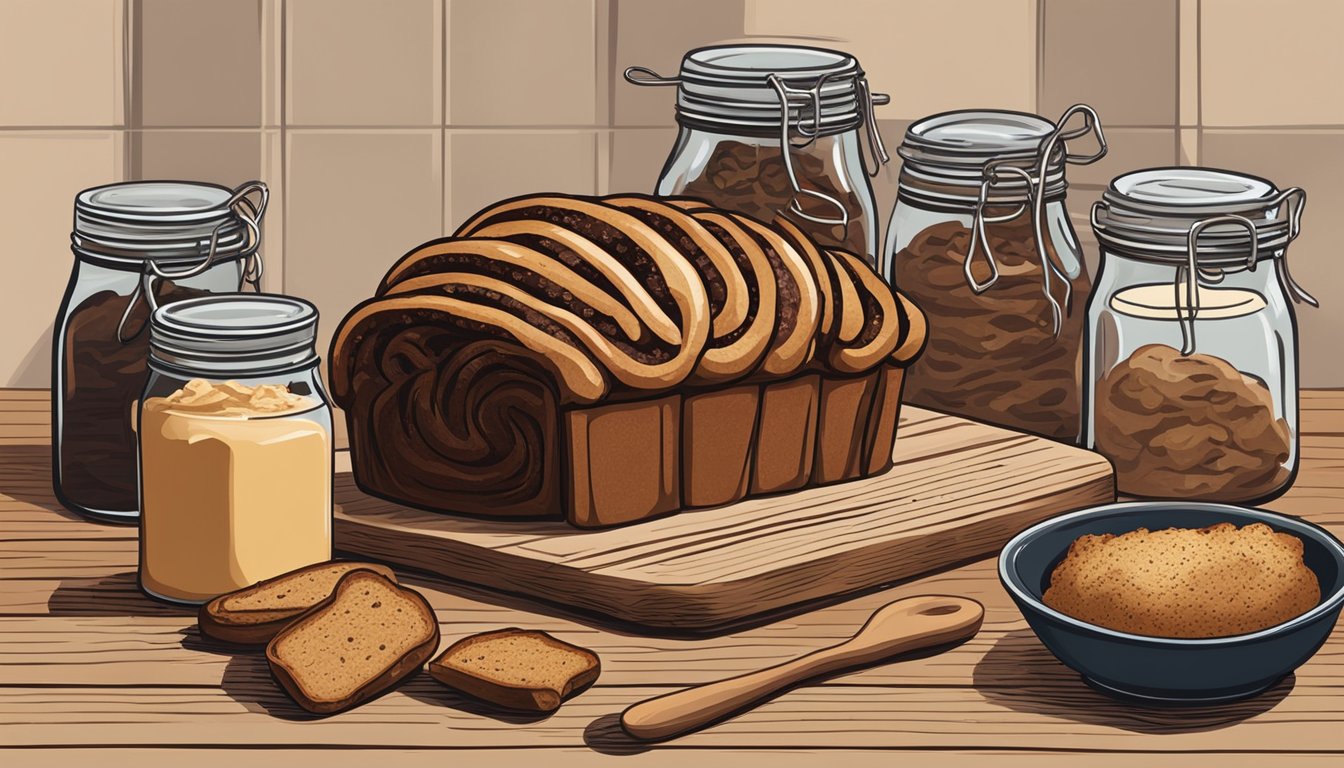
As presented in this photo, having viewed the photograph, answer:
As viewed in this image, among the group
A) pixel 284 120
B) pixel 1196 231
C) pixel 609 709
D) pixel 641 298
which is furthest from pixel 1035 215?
pixel 284 120

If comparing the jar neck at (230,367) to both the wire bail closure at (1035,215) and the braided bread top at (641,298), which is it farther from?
the wire bail closure at (1035,215)

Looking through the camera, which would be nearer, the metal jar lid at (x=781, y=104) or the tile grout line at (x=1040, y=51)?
the metal jar lid at (x=781, y=104)

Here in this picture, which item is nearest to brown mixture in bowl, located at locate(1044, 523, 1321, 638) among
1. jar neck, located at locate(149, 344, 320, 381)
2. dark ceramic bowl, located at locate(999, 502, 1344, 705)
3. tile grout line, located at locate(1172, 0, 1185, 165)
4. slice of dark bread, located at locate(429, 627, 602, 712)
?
dark ceramic bowl, located at locate(999, 502, 1344, 705)

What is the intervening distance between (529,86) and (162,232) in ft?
2.31

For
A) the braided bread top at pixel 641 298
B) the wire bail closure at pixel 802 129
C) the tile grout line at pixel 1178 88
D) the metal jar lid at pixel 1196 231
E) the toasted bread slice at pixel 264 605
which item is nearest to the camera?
the toasted bread slice at pixel 264 605

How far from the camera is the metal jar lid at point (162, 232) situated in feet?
4.89

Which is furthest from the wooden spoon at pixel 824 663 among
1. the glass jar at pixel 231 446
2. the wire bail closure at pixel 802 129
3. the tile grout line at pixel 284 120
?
the tile grout line at pixel 284 120

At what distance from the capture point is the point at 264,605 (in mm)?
1320

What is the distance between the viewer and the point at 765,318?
59.3 inches

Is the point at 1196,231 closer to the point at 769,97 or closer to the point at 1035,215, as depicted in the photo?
the point at 1035,215

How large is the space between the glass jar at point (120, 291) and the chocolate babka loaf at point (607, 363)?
0.12m

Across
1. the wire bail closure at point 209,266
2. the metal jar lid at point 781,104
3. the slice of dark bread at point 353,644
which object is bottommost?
the slice of dark bread at point 353,644

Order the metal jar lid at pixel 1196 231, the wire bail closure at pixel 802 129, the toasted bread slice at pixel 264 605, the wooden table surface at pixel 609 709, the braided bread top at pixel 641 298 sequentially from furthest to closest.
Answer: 1. the wire bail closure at pixel 802 129
2. the metal jar lid at pixel 1196 231
3. the braided bread top at pixel 641 298
4. the toasted bread slice at pixel 264 605
5. the wooden table surface at pixel 609 709

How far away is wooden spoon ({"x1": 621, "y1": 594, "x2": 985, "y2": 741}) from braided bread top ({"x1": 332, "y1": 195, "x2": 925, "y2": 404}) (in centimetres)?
23
